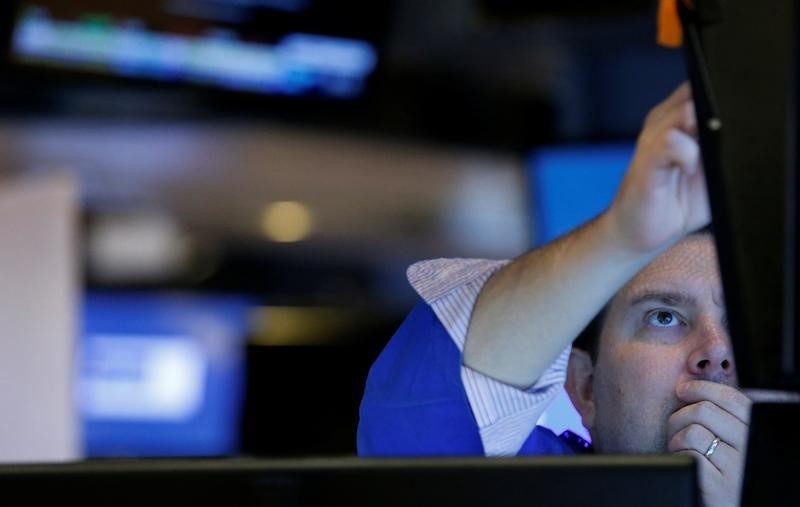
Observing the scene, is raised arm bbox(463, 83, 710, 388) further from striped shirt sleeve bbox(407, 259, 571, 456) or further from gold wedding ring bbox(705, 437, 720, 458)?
gold wedding ring bbox(705, 437, 720, 458)

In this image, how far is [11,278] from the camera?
2785 mm

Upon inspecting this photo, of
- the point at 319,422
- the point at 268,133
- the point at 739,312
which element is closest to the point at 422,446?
the point at 739,312

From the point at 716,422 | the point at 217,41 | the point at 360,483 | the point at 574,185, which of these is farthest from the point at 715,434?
the point at 217,41

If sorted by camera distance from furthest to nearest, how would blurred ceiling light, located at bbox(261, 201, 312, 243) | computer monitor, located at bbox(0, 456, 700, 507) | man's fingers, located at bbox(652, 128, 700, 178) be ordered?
1. blurred ceiling light, located at bbox(261, 201, 312, 243)
2. man's fingers, located at bbox(652, 128, 700, 178)
3. computer monitor, located at bbox(0, 456, 700, 507)

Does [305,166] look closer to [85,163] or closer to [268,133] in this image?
[268,133]

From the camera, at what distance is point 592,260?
1.02 m

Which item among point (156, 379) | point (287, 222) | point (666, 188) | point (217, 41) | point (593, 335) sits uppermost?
point (217, 41)

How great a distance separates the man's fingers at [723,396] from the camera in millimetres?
1078

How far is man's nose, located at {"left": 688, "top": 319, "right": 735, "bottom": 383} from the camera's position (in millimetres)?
1098

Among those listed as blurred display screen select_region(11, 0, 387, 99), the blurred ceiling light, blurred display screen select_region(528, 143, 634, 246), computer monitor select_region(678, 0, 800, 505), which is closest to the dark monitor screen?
computer monitor select_region(678, 0, 800, 505)

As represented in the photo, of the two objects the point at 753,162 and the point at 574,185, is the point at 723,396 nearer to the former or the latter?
the point at 753,162

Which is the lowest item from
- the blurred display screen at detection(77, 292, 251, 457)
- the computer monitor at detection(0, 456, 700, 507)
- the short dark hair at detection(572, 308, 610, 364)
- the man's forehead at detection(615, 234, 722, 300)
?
the blurred display screen at detection(77, 292, 251, 457)

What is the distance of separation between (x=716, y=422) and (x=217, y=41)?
211cm

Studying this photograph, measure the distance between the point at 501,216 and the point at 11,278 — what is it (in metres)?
1.34
